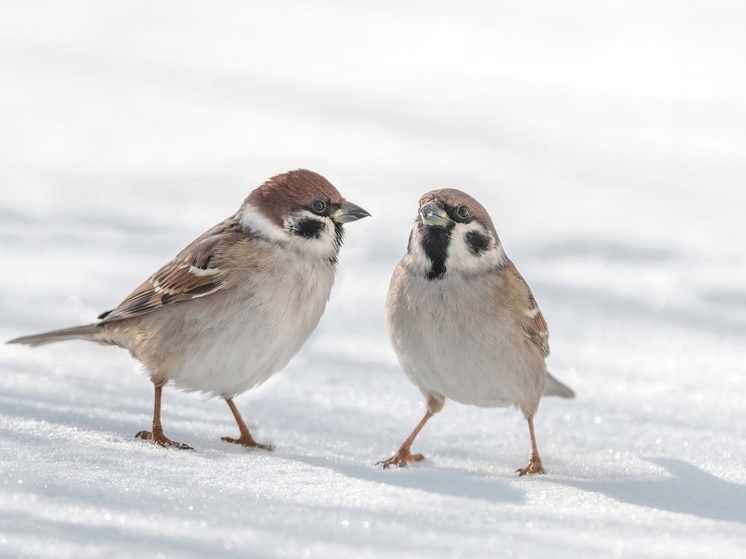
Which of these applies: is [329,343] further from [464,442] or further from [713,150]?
[713,150]

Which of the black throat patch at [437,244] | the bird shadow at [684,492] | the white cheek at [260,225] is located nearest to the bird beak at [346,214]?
the white cheek at [260,225]

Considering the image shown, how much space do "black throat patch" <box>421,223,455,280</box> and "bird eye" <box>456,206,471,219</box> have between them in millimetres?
51

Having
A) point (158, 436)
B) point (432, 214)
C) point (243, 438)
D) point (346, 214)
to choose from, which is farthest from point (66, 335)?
point (432, 214)

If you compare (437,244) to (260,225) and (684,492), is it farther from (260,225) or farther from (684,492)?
(684,492)

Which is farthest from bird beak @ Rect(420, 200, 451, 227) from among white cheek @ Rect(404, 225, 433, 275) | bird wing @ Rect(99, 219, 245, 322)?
bird wing @ Rect(99, 219, 245, 322)

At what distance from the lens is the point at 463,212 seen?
454 cm

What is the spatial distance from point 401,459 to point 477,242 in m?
0.91

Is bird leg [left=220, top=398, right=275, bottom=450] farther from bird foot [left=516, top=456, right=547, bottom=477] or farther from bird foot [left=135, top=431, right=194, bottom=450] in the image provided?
bird foot [left=516, top=456, right=547, bottom=477]

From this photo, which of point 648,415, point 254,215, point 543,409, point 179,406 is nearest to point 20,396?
point 179,406

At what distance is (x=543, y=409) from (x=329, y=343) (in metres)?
1.24

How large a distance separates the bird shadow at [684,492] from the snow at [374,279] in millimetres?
18

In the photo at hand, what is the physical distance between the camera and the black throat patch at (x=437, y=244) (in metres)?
4.53

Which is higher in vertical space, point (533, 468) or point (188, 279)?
point (188, 279)

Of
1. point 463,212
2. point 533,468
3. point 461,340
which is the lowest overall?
point 533,468
